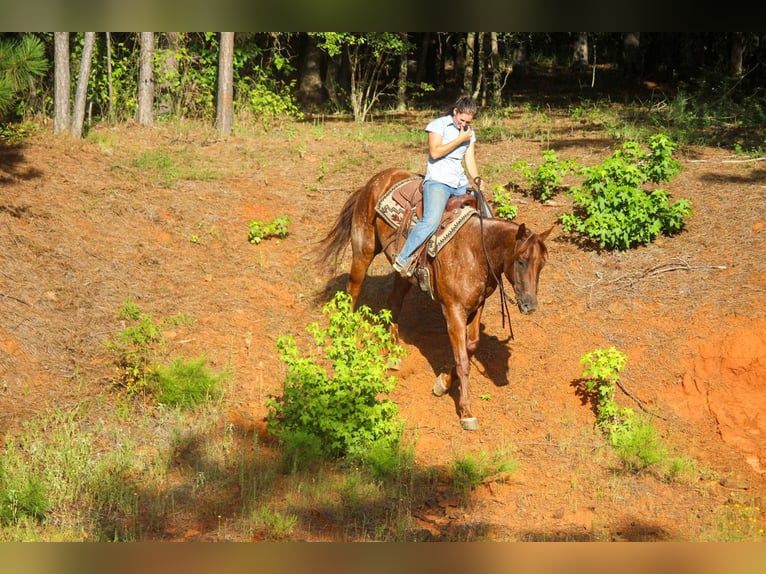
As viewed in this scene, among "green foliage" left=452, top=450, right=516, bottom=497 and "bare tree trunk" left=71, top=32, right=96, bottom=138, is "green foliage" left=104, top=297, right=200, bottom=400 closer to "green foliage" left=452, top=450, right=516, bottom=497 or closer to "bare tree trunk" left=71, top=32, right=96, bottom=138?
"green foliage" left=452, top=450, right=516, bottom=497

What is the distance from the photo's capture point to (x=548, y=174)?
12.7 m

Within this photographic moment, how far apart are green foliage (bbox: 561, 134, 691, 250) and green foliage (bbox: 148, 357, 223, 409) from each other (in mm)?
5930

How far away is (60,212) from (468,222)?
6485 millimetres

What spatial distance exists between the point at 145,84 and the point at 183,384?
11279mm

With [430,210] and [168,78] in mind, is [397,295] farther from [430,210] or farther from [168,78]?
[168,78]

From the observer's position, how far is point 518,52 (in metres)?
36.0

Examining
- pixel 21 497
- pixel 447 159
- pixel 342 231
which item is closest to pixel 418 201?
pixel 447 159

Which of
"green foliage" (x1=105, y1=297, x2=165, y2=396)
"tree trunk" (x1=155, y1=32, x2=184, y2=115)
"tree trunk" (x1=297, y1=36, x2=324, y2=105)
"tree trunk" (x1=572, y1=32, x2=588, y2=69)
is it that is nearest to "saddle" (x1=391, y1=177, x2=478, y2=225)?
"green foliage" (x1=105, y1=297, x2=165, y2=396)

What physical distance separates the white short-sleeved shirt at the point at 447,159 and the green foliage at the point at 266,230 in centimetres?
452

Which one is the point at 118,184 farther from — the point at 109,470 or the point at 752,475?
the point at 752,475

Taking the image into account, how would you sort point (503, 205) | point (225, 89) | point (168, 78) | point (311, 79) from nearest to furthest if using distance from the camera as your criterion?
point (503, 205)
point (225, 89)
point (168, 78)
point (311, 79)

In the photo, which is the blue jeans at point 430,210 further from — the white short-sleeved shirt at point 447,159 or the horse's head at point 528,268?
the horse's head at point 528,268
